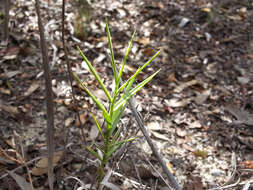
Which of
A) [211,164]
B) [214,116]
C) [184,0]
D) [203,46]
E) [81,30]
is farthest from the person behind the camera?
[184,0]

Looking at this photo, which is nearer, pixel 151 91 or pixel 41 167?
pixel 41 167

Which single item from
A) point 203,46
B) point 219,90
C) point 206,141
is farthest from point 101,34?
point 206,141

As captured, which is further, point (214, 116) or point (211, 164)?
point (214, 116)

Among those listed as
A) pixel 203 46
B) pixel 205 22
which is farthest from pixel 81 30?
pixel 205 22

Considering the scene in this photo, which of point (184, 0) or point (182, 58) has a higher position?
point (184, 0)

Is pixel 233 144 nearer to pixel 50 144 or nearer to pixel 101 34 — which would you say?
pixel 50 144

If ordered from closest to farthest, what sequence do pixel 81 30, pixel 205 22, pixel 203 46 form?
pixel 81 30 → pixel 203 46 → pixel 205 22

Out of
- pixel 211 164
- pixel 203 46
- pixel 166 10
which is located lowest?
pixel 211 164
